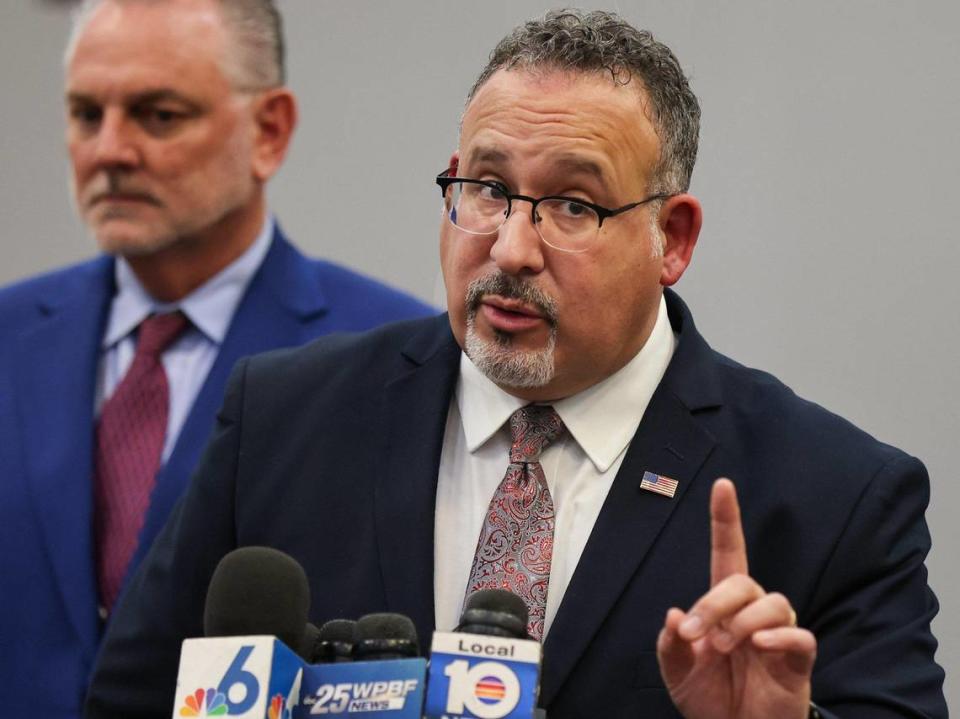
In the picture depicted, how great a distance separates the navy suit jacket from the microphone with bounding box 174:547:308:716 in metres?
0.63

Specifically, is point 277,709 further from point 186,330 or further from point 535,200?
point 186,330

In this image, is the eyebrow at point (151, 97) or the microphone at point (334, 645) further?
the eyebrow at point (151, 97)

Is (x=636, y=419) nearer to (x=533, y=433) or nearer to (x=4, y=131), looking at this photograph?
(x=533, y=433)

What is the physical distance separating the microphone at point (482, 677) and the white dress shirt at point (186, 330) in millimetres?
2182

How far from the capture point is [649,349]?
2812 mm

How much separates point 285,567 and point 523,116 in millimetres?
997

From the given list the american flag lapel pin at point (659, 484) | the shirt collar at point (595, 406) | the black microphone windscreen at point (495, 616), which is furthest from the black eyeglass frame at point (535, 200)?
the black microphone windscreen at point (495, 616)

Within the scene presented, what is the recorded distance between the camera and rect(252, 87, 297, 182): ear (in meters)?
4.27

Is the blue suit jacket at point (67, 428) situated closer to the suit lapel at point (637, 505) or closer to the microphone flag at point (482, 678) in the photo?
the suit lapel at point (637, 505)

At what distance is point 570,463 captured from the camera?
105 inches

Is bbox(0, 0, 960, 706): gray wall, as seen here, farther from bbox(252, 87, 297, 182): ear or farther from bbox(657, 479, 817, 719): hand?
bbox(657, 479, 817, 719): hand

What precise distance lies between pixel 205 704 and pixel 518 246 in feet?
3.43

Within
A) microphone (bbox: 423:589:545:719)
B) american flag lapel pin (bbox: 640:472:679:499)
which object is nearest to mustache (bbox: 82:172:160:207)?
american flag lapel pin (bbox: 640:472:679:499)

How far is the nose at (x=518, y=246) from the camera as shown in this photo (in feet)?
8.28
